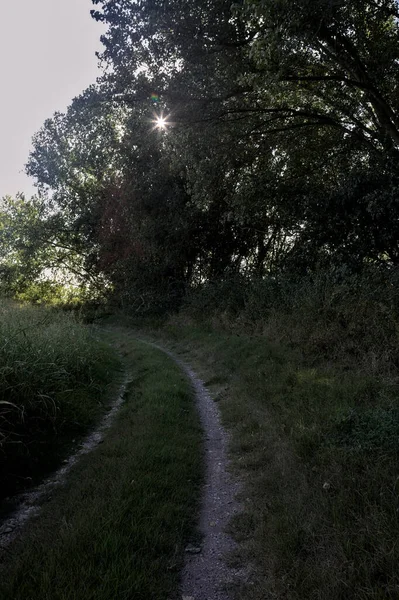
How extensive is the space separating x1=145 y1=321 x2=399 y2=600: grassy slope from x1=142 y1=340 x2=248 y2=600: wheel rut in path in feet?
0.57

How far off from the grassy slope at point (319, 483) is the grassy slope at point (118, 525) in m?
0.74

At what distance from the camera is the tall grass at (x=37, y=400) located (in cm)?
530

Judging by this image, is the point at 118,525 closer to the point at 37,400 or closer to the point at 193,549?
the point at 193,549

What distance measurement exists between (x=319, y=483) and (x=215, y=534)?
1.26 m

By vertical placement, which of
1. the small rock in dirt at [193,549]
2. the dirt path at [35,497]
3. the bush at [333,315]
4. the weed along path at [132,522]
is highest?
the bush at [333,315]

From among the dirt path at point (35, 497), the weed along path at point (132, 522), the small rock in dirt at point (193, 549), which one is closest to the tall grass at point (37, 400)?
the dirt path at point (35, 497)

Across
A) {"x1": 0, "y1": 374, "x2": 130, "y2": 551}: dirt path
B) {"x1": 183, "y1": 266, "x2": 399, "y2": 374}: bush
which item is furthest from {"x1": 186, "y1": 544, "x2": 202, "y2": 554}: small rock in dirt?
{"x1": 183, "y1": 266, "x2": 399, "y2": 374}: bush

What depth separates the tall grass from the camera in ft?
17.4

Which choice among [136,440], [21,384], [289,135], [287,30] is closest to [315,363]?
[136,440]

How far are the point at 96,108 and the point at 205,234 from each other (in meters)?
10.8

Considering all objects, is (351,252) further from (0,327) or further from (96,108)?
(0,327)

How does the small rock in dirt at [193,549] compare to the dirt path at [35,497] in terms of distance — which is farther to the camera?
the dirt path at [35,497]

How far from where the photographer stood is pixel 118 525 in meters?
3.58

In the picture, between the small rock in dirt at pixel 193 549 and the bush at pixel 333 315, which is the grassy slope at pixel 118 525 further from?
the bush at pixel 333 315
